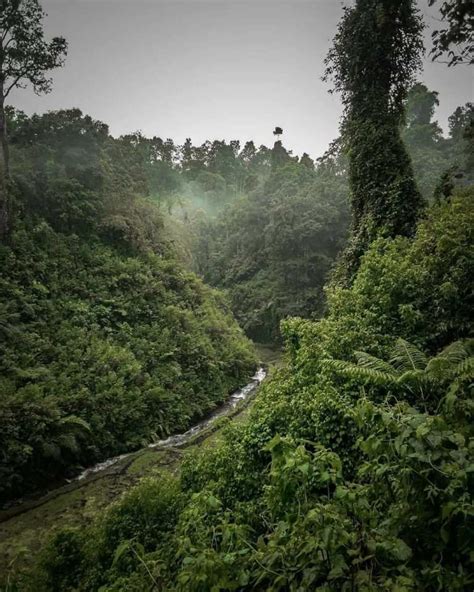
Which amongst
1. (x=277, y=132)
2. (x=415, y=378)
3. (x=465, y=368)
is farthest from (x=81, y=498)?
(x=277, y=132)

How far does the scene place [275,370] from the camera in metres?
8.67

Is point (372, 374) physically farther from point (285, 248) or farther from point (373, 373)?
point (285, 248)

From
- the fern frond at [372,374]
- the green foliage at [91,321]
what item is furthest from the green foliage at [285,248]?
the fern frond at [372,374]

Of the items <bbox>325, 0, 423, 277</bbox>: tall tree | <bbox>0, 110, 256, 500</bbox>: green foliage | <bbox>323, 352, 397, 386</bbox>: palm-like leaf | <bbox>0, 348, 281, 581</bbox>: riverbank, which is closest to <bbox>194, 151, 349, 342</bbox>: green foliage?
<bbox>0, 110, 256, 500</bbox>: green foliage

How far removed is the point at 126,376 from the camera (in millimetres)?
13297

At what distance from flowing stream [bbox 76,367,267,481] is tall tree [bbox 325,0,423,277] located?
778cm

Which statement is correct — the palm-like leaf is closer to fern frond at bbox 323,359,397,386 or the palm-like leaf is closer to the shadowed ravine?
fern frond at bbox 323,359,397,386

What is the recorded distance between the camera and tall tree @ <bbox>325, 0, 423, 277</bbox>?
12.5 metres

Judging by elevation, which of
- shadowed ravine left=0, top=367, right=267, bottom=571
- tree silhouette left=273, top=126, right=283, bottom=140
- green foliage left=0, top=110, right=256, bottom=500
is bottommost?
shadowed ravine left=0, top=367, right=267, bottom=571

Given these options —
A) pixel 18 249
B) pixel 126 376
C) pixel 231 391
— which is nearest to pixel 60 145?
pixel 18 249

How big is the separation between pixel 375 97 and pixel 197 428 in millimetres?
14347

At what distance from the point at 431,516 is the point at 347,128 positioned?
14.9 meters

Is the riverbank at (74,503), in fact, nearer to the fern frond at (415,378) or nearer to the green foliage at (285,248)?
the fern frond at (415,378)

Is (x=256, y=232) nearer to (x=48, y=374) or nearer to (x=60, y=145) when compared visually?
(x=60, y=145)
